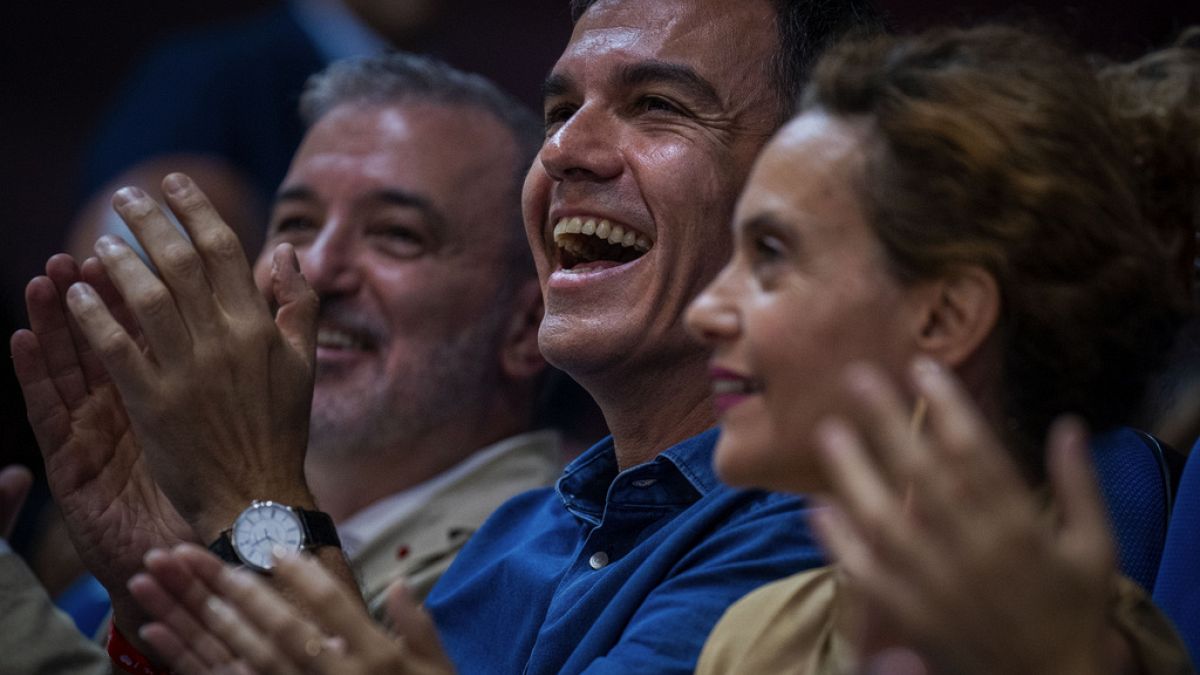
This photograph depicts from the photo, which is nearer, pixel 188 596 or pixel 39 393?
pixel 188 596

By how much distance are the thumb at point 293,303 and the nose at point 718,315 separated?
631 mm

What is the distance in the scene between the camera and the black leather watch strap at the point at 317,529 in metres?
1.54

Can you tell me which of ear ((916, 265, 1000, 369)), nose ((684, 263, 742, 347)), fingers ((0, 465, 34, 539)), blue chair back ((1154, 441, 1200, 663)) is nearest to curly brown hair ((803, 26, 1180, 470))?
ear ((916, 265, 1000, 369))

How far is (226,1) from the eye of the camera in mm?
3645

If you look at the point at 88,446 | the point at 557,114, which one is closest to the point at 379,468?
the point at 88,446

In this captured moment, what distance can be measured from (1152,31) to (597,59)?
150cm

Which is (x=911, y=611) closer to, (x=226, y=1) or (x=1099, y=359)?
(x=1099, y=359)

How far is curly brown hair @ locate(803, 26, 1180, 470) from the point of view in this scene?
106 centimetres

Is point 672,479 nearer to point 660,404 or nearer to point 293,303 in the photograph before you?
point 660,404

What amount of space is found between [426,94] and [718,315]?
1.57 m

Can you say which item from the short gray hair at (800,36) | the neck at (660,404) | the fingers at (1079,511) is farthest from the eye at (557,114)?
the fingers at (1079,511)

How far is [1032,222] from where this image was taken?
3.47 feet

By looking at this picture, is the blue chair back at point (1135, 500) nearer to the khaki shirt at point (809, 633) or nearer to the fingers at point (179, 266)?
the khaki shirt at point (809, 633)

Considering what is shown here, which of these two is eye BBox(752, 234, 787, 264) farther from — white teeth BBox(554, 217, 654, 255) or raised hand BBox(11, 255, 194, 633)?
raised hand BBox(11, 255, 194, 633)
